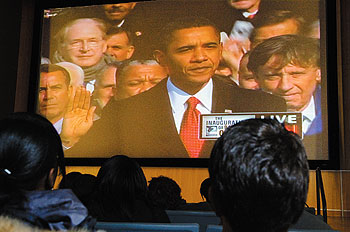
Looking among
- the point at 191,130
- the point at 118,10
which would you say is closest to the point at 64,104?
the point at 118,10

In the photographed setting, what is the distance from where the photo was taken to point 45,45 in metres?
7.51

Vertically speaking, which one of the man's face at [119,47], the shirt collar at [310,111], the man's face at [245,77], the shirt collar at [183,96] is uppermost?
the man's face at [119,47]

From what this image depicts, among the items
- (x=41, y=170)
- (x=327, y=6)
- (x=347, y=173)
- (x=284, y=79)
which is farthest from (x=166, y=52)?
(x=41, y=170)

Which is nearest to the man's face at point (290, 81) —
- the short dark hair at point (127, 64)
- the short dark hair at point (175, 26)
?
the short dark hair at point (175, 26)

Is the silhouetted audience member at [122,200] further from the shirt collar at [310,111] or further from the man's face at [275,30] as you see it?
the man's face at [275,30]

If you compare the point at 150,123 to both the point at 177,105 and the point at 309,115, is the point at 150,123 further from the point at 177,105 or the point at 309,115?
the point at 309,115

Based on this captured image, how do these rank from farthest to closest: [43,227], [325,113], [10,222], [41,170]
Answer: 1. [325,113]
2. [41,170]
3. [43,227]
4. [10,222]

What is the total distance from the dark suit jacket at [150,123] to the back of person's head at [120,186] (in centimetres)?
439

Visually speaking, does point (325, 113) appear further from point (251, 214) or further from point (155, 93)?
point (251, 214)

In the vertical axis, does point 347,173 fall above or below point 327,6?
below

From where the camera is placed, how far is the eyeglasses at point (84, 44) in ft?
23.4

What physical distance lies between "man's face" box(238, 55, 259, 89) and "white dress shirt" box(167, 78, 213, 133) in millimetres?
464

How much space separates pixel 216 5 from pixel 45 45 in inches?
121

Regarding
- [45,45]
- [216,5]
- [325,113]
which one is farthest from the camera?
[45,45]
